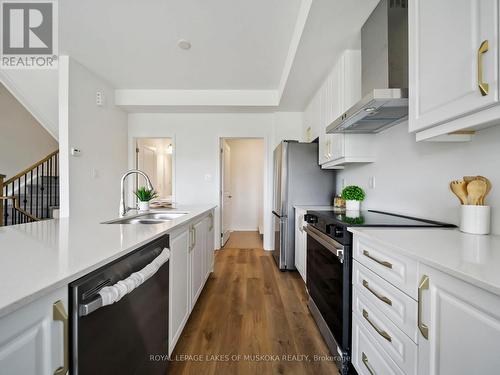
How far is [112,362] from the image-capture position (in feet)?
2.59

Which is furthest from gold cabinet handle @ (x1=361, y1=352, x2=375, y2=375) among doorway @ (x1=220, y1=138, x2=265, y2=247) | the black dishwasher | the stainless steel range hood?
doorway @ (x1=220, y1=138, x2=265, y2=247)

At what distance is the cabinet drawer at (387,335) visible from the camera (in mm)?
857

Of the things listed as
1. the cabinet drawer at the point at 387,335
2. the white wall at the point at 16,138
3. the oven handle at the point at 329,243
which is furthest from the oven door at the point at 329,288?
the white wall at the point at 16,138

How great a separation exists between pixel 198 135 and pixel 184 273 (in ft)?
9.76

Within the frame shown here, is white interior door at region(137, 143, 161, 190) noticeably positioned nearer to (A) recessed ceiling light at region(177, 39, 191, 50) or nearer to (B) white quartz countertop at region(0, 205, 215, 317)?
(A) recessed ceiling light at region(177, 39, 191, 50)

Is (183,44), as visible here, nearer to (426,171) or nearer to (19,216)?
(426,171)

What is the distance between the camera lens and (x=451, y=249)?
0.85 metres

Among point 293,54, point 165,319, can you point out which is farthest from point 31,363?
point 293,54

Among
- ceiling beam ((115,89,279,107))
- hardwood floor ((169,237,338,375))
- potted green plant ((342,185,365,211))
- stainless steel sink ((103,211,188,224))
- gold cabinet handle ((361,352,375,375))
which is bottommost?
hardwood floor ((169,237,338,375))

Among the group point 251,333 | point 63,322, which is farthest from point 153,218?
point 63,322

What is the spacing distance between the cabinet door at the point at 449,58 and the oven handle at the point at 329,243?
76 cm

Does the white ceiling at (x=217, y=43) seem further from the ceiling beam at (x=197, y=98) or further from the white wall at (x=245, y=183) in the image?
the white wall at (x=245, y=183)

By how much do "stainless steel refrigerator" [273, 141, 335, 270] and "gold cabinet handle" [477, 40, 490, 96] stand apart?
2.13 meters

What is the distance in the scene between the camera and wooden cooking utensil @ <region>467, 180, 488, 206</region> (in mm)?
1060
